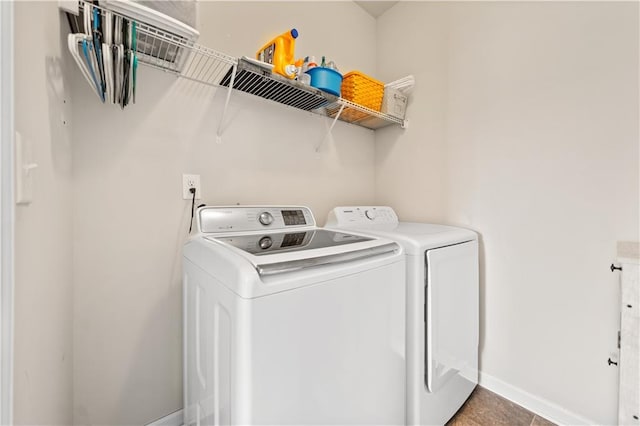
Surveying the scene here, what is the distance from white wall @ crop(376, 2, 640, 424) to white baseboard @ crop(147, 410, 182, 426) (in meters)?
1.81

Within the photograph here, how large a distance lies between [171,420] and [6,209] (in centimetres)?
139

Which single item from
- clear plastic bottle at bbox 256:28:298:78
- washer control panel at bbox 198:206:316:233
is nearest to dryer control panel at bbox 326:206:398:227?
washer control panel at bbox 198:206:316:233

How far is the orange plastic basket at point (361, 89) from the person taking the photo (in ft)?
5.85

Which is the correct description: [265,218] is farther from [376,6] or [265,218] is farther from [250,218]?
[376,6]

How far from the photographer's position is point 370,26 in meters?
2.36

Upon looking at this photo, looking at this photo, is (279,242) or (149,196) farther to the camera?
(149,196)

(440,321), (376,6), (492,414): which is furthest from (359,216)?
(376,6)

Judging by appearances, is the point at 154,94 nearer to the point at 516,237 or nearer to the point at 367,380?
the point at 367,380

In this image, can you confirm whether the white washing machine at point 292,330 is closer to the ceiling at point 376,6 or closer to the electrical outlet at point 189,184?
the electrical outlet at point 189,184

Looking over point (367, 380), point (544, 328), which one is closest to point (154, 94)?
point (367, 380)

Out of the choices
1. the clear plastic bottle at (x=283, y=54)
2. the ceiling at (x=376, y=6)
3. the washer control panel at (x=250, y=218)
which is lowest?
the washer control panel at (x=250, y=218)

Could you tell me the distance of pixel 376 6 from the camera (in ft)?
7.39

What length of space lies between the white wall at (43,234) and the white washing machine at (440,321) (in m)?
1.19

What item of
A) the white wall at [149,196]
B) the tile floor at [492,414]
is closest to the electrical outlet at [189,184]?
the white wall at [149,196]
